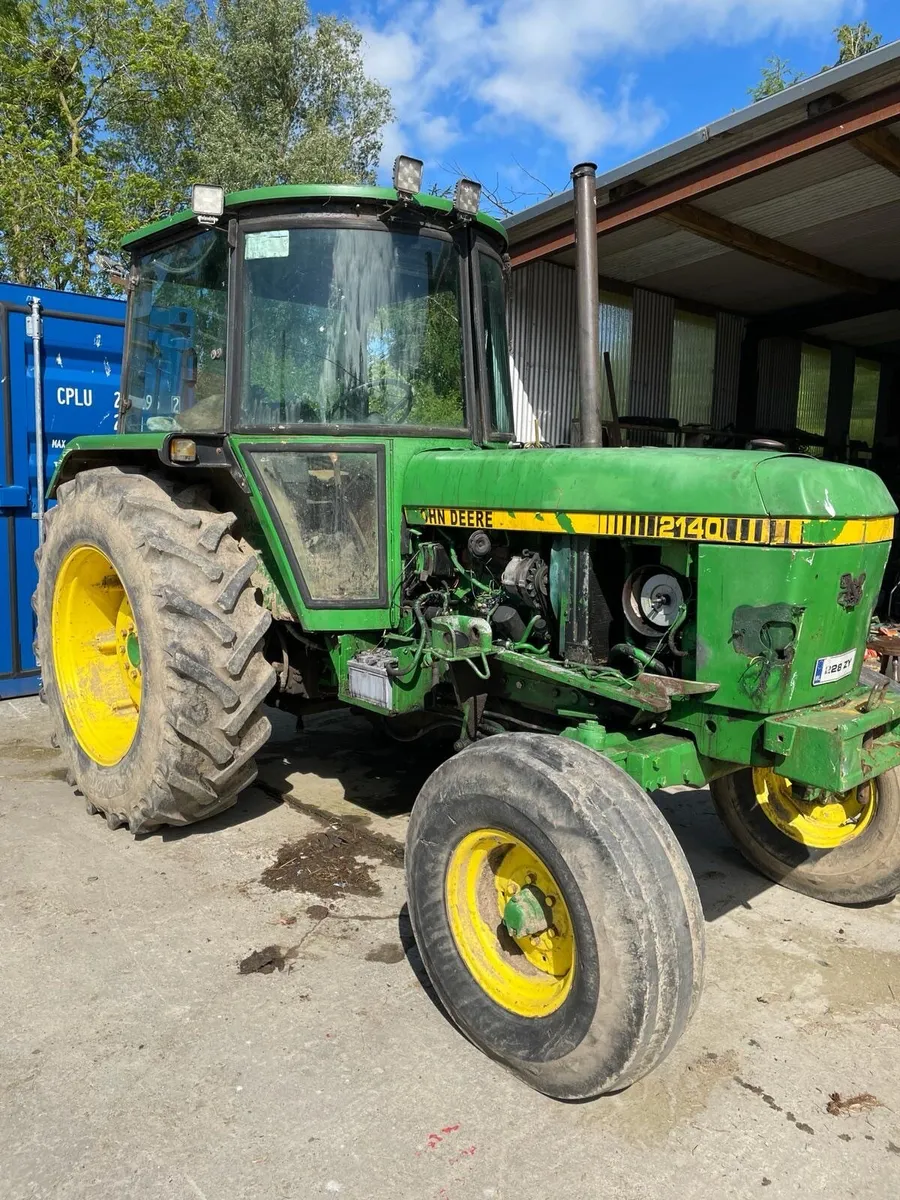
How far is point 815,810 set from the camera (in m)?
3.53

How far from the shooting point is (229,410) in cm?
359

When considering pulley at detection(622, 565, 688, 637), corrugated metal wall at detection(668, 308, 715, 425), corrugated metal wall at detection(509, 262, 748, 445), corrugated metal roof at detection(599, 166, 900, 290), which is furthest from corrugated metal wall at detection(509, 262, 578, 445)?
pulley at detection(622, 565, 688, 637)

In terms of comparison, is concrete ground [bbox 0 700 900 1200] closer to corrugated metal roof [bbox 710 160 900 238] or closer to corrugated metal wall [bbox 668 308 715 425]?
corrugated metal roof [bbox 710 160 900 238]

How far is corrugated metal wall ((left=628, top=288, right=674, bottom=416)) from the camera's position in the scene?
9852mm

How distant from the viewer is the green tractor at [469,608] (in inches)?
96.6

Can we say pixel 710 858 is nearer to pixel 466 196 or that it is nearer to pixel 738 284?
pixel 466 196

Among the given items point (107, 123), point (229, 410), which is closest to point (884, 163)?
point (229, 410)

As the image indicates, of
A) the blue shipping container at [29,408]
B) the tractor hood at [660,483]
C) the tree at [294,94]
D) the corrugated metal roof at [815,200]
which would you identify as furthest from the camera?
the tree at [294,94]

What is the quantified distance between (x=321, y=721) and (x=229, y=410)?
262 centimetres

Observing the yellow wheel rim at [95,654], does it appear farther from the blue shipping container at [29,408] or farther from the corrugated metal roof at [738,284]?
the corrugated metal roof at [738,284]

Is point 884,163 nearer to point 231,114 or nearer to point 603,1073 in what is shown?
point 603,1073

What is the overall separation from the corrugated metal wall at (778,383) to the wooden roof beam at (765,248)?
1.83 metres

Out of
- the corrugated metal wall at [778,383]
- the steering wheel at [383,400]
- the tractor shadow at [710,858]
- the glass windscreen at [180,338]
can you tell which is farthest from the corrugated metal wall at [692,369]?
the steering wheel at [383,400]

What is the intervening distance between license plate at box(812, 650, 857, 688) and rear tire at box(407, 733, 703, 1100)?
74cm
